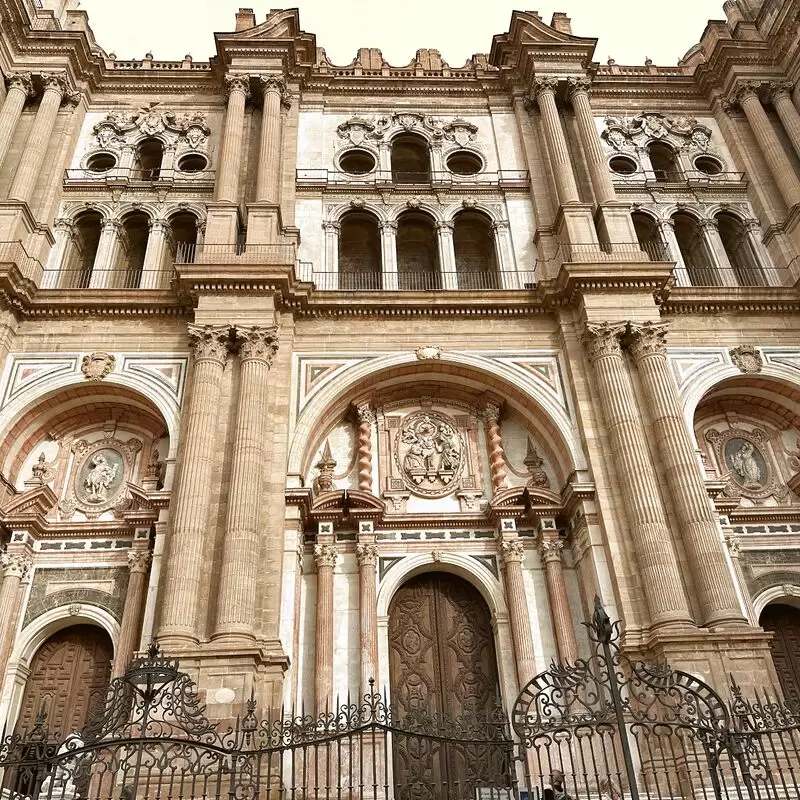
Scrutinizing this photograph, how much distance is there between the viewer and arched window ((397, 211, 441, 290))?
802 inches

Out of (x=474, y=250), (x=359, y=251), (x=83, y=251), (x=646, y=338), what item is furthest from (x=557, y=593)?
(x=83, y=251)

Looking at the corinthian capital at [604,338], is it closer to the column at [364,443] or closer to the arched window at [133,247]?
the column at [364,443]

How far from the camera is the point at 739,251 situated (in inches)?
843

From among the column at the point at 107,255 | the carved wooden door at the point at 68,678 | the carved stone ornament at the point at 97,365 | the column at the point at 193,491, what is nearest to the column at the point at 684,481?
the column at the point at 193,491

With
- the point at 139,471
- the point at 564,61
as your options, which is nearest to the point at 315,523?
the point at 139,471

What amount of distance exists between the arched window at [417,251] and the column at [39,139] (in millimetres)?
9343

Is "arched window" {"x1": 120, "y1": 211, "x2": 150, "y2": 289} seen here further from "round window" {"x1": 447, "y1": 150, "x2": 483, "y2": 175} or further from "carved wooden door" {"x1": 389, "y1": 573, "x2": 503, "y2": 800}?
"carved wooden door" {"x1": 389, "y1": 573, "x2": 503, "y2": 800}

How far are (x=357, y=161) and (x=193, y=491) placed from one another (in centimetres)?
1192

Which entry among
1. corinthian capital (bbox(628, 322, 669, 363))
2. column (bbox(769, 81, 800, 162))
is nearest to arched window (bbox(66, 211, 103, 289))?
corinthian capital (bbox(628, 322, 669, 363))

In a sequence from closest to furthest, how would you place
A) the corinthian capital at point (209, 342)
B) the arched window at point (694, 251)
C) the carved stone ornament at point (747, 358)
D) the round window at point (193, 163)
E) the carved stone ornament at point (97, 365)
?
1. the corinthian capital at point (209, 342)
2. the carved stone ornament at point (97, 365)
3. the carved stone ornament at point (747, 358)
4. the arched window at point (694, 251)
5. the round window at point (193, 163)

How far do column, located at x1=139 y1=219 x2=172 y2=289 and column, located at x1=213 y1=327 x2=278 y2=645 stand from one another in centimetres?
388

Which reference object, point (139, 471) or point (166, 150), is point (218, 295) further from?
point (166, 150)

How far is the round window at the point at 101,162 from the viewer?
71.6ft

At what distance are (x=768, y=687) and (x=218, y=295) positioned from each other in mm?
12976
